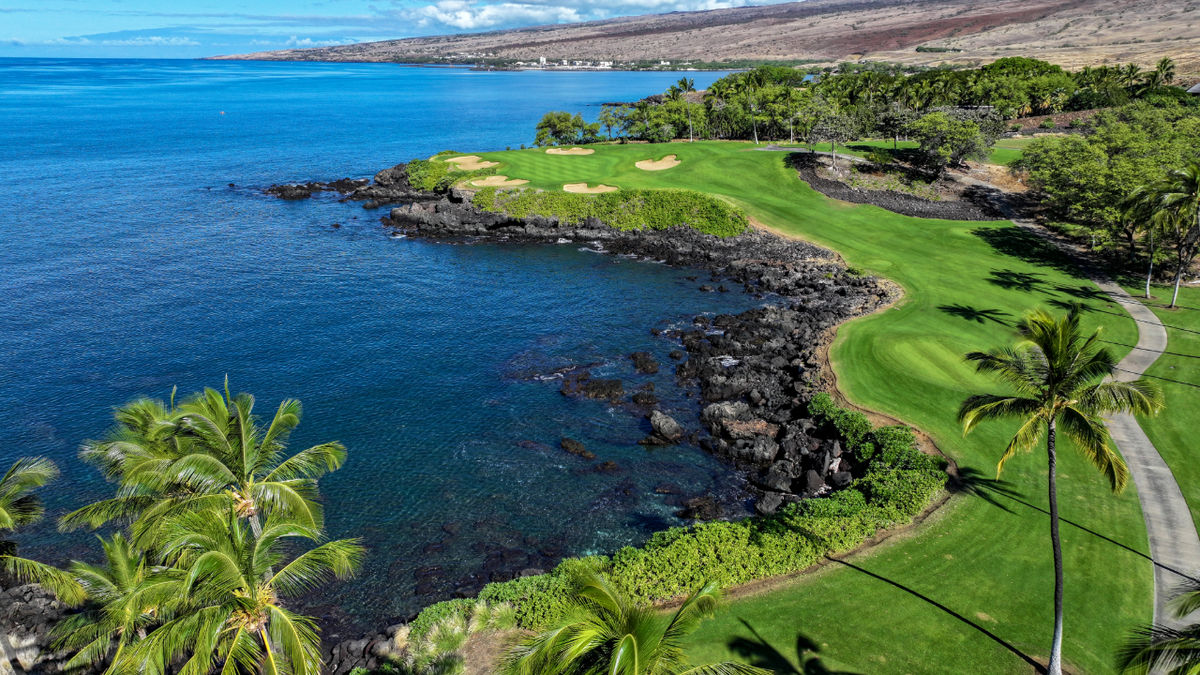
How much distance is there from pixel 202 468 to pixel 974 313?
48079mm

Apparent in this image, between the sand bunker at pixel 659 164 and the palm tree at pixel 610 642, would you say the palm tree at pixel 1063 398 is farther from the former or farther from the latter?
the sand bunker at pixel 659 164

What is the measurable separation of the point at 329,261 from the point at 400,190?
31858 mm

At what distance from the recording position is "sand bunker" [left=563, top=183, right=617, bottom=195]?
259ft

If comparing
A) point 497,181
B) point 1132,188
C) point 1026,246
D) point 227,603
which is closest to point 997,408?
point 227,603

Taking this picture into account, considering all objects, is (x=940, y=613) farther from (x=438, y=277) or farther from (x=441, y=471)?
(x=438, y=277)

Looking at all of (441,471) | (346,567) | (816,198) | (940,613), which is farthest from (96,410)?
(816,198)

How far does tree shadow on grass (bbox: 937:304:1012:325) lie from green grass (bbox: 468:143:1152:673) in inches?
5.7

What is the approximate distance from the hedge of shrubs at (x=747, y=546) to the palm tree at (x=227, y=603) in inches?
350

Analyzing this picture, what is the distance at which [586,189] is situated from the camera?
79.6 meters

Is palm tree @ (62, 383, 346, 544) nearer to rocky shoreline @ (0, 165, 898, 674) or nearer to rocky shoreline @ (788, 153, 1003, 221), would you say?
rocky shoreline @ (0, 165, 898, 674)

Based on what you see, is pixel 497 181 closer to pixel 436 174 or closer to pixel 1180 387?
pixel 436 174

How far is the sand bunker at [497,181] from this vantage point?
81.9 meters

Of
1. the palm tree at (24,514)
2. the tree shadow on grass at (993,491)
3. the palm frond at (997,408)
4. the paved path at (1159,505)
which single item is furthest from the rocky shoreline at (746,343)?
the palm frond at (997,408)

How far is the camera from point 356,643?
74.9 feet
